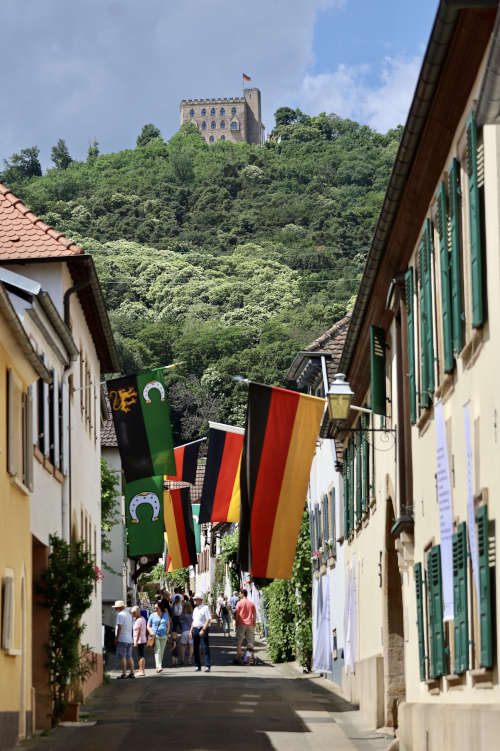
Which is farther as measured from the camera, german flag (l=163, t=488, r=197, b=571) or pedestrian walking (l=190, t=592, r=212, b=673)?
german flag (l=163, t=488, r=197, b=571)

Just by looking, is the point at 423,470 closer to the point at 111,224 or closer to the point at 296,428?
the point at 296,428

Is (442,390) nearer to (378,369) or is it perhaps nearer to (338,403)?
(338,403)

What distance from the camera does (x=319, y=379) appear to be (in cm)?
3111

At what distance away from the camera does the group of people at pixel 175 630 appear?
28125mm

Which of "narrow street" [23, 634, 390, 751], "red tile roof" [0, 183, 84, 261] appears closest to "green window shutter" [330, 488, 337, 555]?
→ "narrow street" [23, 634, 390, 751]

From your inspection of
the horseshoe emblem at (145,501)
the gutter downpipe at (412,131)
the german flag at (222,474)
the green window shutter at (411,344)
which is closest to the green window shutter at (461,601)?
the green window shutter at (411,344)

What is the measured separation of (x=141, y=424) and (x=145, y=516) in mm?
4086

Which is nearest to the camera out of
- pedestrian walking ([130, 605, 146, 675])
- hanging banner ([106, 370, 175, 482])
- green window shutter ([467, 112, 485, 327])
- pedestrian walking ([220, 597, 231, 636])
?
green window shutter ([467, 112, 485, 327])

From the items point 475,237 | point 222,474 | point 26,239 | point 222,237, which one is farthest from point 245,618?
point 222,237

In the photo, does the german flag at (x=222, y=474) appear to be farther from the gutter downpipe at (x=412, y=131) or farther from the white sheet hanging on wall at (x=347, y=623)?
the gutter downpipe at (x=412, y=131)

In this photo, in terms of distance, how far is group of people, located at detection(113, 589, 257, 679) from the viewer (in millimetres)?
28125

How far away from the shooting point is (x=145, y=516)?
2872 centimetres

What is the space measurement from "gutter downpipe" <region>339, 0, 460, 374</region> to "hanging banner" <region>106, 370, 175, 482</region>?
8586mm

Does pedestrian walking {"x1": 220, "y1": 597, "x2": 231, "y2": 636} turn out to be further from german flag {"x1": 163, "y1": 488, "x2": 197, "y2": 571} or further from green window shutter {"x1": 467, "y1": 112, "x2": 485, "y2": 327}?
green window shutter {"x1": 467, "y1": 112, "x2": 485, "y2": 327}
